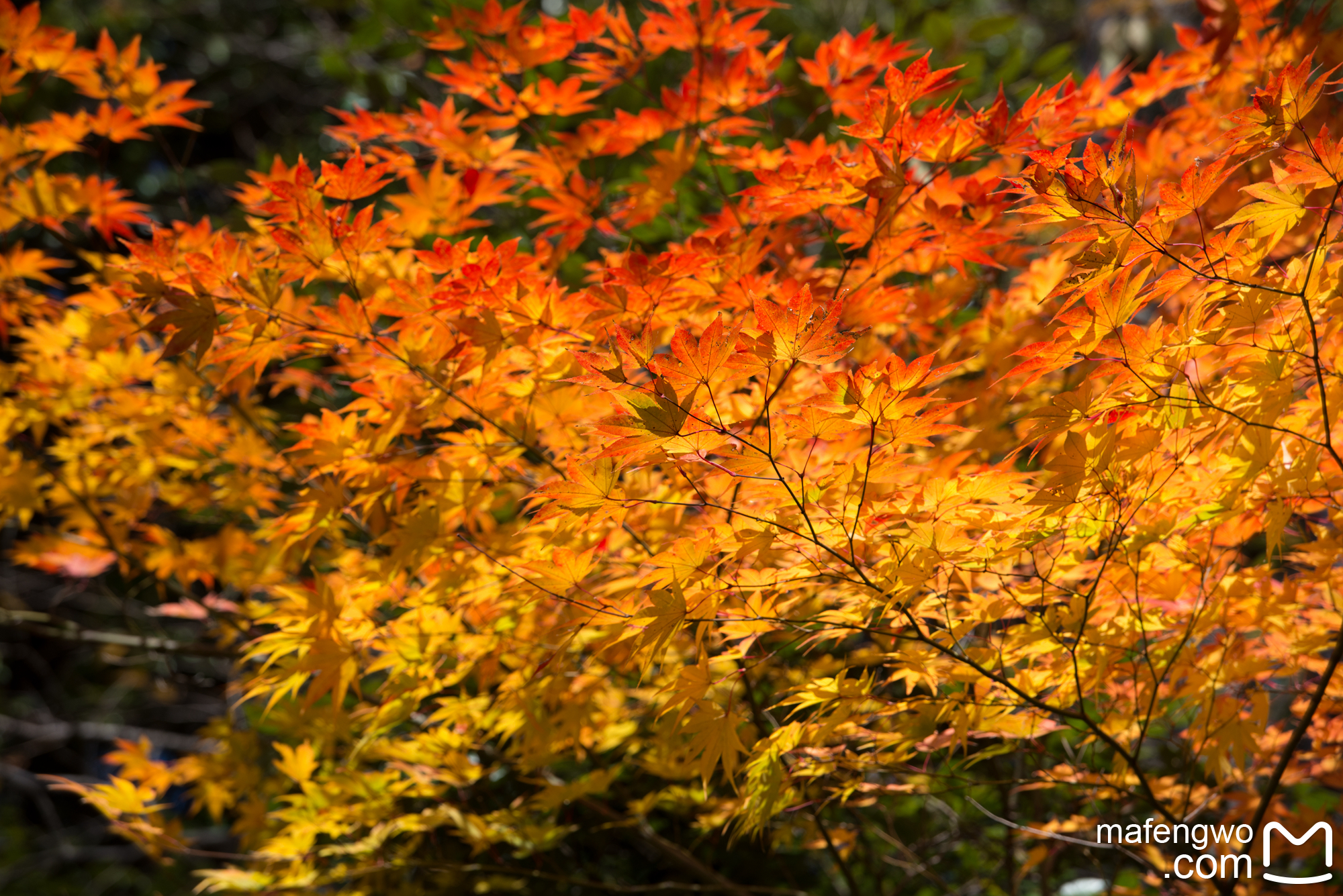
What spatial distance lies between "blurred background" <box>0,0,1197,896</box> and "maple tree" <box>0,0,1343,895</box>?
2.09 metres

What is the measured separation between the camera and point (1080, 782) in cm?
150

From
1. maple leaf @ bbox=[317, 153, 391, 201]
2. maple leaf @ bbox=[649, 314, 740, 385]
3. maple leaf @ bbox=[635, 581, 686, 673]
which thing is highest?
maple leaf @ bbox=[317, 153, 391, 201]

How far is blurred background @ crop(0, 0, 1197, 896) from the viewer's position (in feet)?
15.7

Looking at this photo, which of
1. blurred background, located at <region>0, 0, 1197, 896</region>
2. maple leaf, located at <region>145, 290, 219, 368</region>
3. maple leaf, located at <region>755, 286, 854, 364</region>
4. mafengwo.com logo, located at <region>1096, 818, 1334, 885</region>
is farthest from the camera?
blurred background, located at <region>0, 0, 1197, 896</region>

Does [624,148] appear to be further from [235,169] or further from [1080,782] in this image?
[235,169]

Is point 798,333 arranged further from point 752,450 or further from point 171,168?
point 171,168

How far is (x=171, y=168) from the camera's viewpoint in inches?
172

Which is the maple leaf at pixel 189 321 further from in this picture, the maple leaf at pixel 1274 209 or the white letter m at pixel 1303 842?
the white letter m at pixel 1303 842

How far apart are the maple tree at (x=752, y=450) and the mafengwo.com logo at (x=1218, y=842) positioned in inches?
2.6

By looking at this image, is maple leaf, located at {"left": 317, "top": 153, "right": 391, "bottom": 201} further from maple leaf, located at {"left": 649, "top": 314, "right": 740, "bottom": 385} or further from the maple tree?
maple leaf, located at {"left": 649, "top": 314, "right": 740, "bottom": 385}

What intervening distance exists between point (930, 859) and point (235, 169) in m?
3.31

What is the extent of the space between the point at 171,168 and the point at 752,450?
173 inches

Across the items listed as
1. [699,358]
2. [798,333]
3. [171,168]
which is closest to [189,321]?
[699,358]

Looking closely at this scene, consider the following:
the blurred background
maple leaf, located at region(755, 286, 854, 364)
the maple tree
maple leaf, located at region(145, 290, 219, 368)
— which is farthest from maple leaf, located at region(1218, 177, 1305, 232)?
the blurred background
